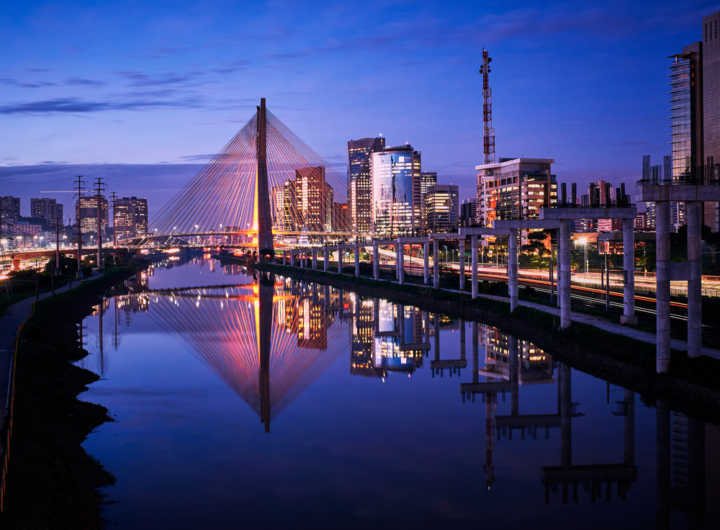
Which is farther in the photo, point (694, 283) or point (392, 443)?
point (694, 283)

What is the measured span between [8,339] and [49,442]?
12.4 metres

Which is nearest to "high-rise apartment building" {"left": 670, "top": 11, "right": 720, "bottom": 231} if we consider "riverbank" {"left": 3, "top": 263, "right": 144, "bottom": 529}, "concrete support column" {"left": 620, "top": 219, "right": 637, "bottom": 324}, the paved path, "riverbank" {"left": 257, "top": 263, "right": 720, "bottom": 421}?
"riverbank" {"left": 257, "top": 263, "right": 720, "bottom": 421}

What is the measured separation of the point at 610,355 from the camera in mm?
21406

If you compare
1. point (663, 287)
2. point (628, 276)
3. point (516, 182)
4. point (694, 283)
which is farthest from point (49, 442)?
point (516, 182)

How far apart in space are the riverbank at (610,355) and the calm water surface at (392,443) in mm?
490

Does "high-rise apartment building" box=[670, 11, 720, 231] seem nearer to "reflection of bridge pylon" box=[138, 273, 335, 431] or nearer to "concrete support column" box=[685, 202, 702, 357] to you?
"reflection of bridge pylon" box=[138, 273, 335, 431]

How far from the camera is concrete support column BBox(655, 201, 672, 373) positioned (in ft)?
56.0

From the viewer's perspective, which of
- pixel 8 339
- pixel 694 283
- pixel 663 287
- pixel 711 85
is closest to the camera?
pixel 694 283

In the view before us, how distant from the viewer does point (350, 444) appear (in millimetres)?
15961

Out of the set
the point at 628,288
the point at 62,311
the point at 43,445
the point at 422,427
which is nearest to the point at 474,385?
the point at 422,427

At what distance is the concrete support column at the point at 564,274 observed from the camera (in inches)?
997

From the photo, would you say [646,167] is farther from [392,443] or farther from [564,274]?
[392,443]

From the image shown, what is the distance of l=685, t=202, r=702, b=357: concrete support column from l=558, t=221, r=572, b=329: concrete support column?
808 centimetres

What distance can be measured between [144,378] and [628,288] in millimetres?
18149
